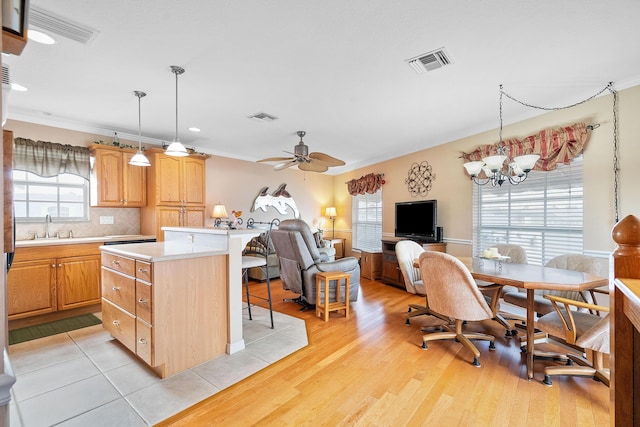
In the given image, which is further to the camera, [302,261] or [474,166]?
[302,261]

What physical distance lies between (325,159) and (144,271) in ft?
9.08

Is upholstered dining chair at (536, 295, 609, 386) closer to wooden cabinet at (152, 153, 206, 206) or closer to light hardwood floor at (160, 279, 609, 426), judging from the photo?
light hardwood floor at (160, 279, 609, 426)

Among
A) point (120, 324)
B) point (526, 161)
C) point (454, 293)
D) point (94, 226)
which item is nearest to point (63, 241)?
point (94, 226)

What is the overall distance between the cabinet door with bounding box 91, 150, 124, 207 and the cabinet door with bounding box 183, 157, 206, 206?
0.88m

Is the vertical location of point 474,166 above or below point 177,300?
above

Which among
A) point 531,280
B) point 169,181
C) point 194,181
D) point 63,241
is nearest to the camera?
point 531,280

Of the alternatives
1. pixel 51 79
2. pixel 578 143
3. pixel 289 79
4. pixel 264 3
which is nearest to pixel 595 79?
pixel 578 143

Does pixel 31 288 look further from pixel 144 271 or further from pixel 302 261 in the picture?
pixel 302 261

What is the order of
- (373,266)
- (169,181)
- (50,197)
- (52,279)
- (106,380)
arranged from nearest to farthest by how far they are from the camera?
(106,380) → (52,279) → (50,197) → (169,181) → (373,266)

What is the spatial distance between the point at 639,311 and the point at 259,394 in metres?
2.08

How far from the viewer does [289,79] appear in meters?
2.85

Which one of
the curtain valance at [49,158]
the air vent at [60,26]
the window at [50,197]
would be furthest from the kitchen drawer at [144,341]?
the curtain valance at [49,158]

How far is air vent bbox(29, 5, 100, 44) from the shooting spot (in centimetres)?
191

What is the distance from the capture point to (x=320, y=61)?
2525mm
